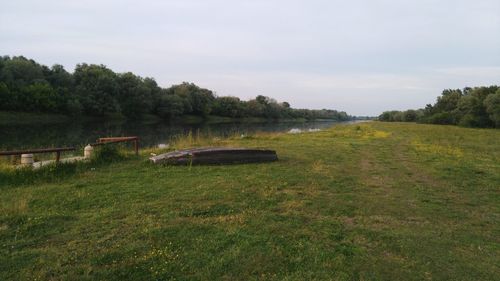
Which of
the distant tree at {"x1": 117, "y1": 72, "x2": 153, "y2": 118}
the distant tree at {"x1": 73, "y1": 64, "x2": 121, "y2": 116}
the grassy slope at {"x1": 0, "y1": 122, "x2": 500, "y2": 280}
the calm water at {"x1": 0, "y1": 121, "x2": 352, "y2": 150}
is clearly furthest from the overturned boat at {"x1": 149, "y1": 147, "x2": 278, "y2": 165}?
the distant tree at {"x1": 117, "y1": 72, "x2": 153, "y2": 118}

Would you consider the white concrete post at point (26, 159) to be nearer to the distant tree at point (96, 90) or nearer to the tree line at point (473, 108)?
the tree line at point (473, 108)

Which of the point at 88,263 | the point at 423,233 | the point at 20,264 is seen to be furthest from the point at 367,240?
the point at 20,264

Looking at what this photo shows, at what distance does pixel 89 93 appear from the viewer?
6912cm

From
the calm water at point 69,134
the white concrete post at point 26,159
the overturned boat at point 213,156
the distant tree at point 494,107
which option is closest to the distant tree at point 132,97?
the calm water at point 69,134

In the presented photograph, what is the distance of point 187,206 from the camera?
22.2ft

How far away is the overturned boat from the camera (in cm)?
1139

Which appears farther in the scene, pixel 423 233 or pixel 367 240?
pixel 423 233

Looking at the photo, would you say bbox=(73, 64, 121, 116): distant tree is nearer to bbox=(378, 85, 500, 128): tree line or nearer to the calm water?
the calm water

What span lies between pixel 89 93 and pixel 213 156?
65.0 m

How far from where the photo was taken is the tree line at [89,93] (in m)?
57.0

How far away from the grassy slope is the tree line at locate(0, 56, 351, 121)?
2194 inches

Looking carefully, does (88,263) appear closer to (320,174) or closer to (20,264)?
(20,264)

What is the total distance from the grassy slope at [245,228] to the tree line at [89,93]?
5573 cm

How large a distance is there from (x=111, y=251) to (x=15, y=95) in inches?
2355
